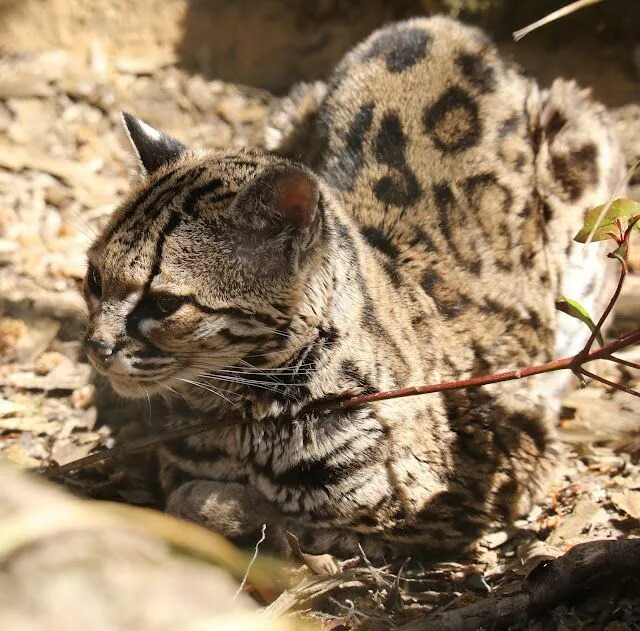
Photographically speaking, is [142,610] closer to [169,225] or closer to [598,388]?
[169,225]

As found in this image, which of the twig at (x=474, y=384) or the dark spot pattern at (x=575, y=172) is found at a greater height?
the dark spot pattern at (x=575, y=172)

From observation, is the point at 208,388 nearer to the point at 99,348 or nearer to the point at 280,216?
the point at 99,348

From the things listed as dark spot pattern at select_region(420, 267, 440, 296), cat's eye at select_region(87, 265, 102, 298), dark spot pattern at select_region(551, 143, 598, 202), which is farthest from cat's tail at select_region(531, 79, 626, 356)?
cat's eye at select_region(87, 265, 102, 298)

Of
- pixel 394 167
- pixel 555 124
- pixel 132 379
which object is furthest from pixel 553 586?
pixel 555 124

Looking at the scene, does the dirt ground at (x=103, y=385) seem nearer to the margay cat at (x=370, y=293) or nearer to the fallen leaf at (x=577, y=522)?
the fallen leaf at (x=577, y=522)

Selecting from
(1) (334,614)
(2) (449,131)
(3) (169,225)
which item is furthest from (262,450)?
(2) (449,131)

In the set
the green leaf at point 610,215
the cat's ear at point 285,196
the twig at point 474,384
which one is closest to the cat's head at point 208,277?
the cat's ear at point 285,196

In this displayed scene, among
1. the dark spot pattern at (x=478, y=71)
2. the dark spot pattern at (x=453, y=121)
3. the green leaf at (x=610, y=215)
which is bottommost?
the green leaf at (x=610, y=215)

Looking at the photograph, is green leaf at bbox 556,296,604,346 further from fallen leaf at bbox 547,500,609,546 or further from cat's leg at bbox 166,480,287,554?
cat's leg at bbox 166,480,287,554
